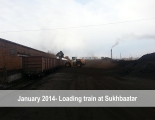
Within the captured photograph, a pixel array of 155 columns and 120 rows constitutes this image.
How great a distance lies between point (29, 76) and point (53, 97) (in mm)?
12169

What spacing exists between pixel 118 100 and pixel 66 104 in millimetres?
2595

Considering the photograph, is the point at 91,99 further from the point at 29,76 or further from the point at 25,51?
the point at 25,51

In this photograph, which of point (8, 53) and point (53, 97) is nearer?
point (53, 97)

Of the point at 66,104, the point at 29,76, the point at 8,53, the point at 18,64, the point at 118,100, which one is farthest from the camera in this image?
the point at 18,64
